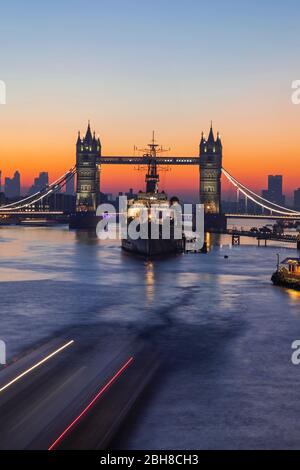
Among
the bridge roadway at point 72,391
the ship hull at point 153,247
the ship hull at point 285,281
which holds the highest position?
the ship hull at point 153,247

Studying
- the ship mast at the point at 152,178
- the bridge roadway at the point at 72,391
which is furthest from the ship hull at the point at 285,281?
the ship mast at the point at 152,178

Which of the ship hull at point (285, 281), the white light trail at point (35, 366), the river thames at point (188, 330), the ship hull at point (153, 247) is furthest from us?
the ship hull at point (153, 247)

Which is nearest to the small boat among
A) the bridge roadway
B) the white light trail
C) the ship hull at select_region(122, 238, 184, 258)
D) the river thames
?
the river thames

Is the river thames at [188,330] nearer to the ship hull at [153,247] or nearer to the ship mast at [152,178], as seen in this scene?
the ship hull at [153,247]

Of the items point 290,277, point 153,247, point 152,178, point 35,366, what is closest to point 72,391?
point 35,366

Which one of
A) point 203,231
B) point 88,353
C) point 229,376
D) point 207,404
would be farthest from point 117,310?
point 203,231
